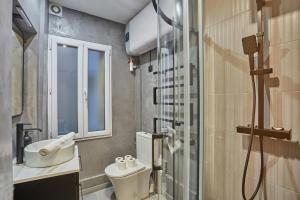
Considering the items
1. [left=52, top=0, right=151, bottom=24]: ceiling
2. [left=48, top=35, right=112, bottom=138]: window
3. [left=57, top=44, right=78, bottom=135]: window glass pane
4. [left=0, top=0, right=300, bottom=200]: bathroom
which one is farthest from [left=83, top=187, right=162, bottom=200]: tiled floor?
[left=52, top=0, right=151, bottom=24]: ceiling

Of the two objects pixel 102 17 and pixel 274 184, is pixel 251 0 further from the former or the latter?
pixel 102 17

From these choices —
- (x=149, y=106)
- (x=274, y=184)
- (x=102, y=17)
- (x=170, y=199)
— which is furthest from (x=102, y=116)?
(x=274, y=184)

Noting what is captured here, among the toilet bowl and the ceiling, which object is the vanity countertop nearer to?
the toilet bowl

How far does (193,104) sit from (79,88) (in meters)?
1.80

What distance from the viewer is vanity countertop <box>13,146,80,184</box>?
1083 millimetres

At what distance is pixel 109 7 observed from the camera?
2207 millimetres

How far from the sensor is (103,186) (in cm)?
243

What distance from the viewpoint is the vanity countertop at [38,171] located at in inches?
42.6

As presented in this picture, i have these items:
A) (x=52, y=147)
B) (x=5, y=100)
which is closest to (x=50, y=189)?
(x=52, y=147)

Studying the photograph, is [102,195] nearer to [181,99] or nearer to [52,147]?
[52,147]

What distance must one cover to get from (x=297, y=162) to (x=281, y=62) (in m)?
0.49

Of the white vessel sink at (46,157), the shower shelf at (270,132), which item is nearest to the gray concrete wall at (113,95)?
the white vessel sink at (46,157)

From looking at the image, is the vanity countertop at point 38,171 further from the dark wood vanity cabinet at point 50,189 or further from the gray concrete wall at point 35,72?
the gray concrete wall at point 35,72

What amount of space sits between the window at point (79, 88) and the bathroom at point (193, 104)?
0.04 meters
